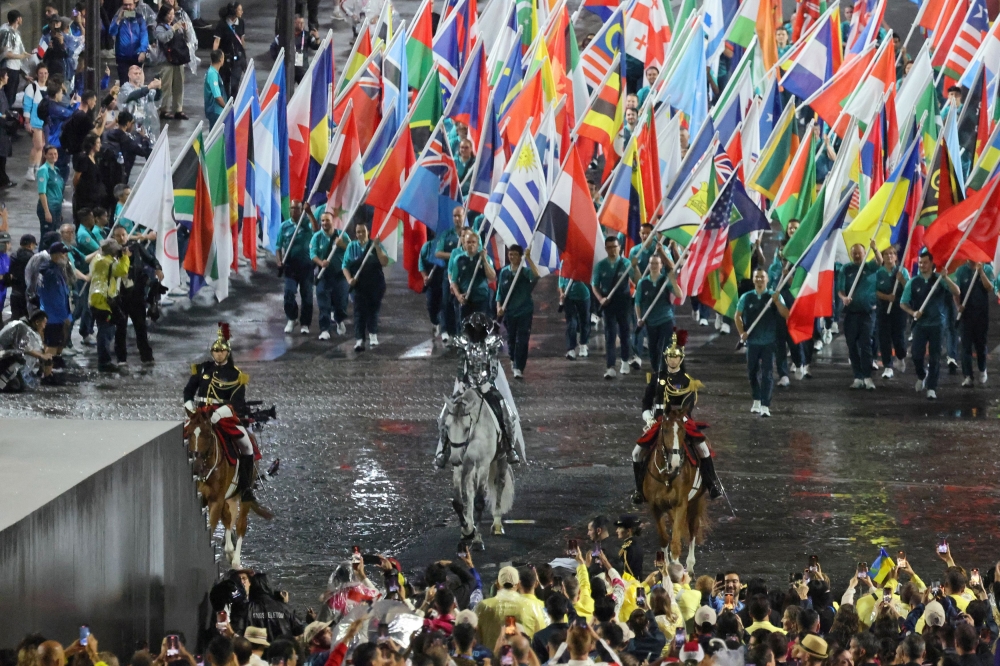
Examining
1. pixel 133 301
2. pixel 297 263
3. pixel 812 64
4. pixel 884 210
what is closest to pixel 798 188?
pixel 884 210

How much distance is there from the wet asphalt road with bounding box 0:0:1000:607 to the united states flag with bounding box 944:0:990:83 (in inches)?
185

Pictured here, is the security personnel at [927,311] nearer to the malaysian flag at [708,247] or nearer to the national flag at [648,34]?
the malaysian flag at [708,247]

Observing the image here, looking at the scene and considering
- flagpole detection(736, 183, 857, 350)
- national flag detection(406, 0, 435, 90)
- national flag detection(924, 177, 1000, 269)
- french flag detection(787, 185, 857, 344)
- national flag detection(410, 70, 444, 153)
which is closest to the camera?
flagpole detection(736, 183, 857, 350)

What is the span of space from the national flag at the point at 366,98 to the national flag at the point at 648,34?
4.98 meters

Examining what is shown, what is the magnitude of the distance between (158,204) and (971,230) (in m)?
10.5

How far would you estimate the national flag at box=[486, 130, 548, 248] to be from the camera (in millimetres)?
25672

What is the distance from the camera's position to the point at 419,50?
3125cm

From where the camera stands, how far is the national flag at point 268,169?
27.4m

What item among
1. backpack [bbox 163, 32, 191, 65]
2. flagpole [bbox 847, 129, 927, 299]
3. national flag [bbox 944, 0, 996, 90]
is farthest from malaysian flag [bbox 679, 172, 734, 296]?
backpack [bbox 163, 32, 191, 65]

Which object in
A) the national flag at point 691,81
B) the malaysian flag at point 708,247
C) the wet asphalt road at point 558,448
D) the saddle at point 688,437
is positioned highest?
the national flag at point 691,81

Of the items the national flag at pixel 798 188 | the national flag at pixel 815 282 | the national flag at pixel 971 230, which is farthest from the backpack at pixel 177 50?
the national flag at pixel 971 230

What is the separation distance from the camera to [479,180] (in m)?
26.8

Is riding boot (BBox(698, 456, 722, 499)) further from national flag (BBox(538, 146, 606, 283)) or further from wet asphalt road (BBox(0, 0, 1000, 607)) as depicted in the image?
national flag (BBox(538, 146, 606, 283))

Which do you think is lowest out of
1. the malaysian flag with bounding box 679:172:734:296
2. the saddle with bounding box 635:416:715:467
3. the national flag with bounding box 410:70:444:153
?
the saddle with bounding box 635:416:715:467
